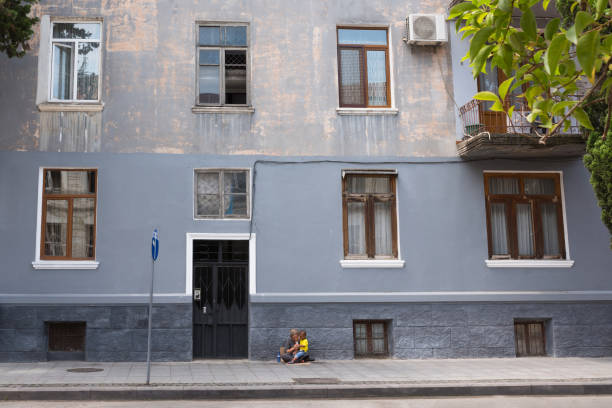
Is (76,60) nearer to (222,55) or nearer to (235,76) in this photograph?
(222,55)

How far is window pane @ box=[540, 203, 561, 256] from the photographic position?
1495 centimetres

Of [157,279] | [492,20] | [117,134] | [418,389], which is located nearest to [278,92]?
[117,134]

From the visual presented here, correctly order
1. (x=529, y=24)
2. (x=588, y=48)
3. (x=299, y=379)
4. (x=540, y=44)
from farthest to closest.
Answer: (x=299, y=379) < (x=540, y=44) < (x=529, y=24) < (x=588, y=48)

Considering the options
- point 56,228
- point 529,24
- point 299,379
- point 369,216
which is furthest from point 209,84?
point 529,24

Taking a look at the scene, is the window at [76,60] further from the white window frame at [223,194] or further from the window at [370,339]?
the window at [370,339]

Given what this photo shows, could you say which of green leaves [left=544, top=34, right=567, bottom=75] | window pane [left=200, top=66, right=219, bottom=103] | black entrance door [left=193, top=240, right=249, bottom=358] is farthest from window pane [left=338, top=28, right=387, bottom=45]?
green leaves [left=544, top=34, right=567, bottom=75]

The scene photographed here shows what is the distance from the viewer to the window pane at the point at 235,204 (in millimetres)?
14242

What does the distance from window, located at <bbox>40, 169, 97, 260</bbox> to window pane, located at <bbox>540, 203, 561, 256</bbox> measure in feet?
32.7

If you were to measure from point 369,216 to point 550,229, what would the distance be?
166 inches

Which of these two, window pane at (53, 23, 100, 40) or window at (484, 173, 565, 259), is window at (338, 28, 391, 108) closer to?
window at (484, 173, 565, 259)

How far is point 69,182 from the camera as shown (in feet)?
46.2

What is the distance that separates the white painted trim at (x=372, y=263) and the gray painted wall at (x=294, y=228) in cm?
13

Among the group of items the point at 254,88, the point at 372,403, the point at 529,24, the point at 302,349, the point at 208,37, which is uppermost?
the point at 208,37

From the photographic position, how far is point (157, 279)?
13773mm
